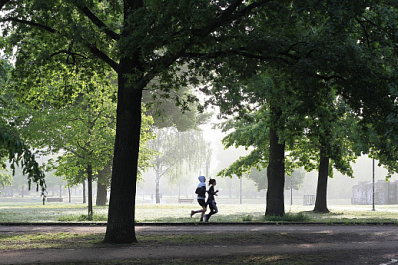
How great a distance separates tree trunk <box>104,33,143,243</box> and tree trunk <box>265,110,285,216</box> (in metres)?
11.2

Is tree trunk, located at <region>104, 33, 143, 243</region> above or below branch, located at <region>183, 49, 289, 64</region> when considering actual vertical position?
below

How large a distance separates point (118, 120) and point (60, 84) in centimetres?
584

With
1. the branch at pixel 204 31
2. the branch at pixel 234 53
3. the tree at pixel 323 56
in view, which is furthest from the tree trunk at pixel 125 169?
the tree at pixel 323 56

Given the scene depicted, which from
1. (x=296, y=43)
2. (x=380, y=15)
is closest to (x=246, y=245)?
(x=296, y=43)

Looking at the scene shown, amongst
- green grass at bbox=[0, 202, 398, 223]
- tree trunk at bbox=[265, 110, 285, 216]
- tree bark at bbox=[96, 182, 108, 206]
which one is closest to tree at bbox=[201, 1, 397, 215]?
green grass at bbox=[0, 202, 398, 223]

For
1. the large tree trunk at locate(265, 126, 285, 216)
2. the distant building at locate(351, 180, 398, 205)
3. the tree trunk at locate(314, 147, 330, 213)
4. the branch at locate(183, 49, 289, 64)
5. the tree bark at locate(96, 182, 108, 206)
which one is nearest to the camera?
the branch at locate(183, 49, 289, 64)

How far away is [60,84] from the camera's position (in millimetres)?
17000

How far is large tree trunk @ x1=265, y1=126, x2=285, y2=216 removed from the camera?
22.1 metres

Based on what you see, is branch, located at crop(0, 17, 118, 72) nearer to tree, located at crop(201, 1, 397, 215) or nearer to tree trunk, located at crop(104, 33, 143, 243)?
tree trunk, located at crop(104, 33, 143, 243)

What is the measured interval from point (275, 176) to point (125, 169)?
11701 mm

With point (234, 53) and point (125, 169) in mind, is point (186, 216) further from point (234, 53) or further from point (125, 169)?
point (234, 53)

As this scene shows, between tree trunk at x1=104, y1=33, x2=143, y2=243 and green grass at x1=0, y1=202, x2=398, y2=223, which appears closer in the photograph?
tree trunk at x1=104, y1=33, x2=143, y2=243

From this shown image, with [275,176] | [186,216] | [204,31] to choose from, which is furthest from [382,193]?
[204,31]

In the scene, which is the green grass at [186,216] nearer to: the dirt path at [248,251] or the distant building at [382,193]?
the dirt path at [248,251]
